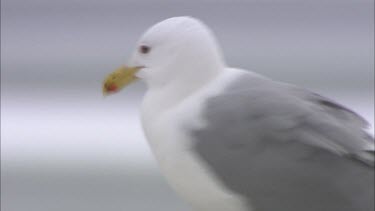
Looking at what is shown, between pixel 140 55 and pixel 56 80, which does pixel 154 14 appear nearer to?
pixel 56 80

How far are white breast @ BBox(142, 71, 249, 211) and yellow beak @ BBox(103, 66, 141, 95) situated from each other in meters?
0.06

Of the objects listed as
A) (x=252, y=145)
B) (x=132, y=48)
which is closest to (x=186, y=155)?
(x=252, y=145)

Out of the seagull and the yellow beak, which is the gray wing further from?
the yellow beak

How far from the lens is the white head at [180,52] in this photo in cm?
102

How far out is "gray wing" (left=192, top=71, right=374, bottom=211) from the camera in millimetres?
958

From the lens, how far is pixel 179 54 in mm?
1022

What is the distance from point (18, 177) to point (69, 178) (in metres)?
0.11

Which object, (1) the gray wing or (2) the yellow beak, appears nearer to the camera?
(1) the gray wing

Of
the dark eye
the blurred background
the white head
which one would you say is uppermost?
the blurred background

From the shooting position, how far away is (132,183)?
2.14m

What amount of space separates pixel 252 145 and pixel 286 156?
0.04 meters

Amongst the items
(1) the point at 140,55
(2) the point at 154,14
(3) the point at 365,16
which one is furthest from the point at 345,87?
(1) the point at 140,55

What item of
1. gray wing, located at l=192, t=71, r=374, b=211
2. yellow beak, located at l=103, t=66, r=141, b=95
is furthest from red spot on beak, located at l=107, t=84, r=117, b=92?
gray wing, located at l=192, t=71, r=374, b=211

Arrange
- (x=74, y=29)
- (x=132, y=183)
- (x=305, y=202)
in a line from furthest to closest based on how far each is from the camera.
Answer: (x=74, y=29) → (x=132, y=183) → (x=305, y=202)
